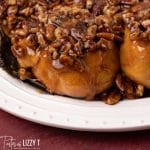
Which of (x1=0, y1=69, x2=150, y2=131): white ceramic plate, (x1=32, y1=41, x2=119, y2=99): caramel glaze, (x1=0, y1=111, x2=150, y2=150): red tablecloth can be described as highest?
(x1=32, y1=41, x2=119, y2=99): caramel glaze

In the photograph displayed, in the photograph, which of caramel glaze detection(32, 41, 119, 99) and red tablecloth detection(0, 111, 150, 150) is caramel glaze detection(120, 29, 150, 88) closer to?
caramel glaze detection(32, 41, 119, 99)

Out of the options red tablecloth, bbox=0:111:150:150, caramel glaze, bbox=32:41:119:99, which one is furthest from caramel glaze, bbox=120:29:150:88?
red tablecloth, bbox=0:111:150:150

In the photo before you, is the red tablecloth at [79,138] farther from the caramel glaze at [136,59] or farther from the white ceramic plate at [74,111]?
the caramel glaze at [136,59]

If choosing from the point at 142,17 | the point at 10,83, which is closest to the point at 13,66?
the point at 10,83

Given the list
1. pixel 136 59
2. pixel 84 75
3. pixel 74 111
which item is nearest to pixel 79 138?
pixel 74 111

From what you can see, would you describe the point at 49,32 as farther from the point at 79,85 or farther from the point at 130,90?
the point at 130,90
